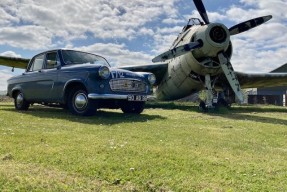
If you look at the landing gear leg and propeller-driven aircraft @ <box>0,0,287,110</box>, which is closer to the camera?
propeller-driven aircraft @ <box>0,0,287,110</box>

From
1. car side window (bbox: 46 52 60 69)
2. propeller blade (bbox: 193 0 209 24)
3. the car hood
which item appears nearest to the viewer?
the car hood

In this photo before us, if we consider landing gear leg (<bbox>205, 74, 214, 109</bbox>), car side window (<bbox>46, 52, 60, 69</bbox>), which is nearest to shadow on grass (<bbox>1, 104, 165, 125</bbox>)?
car side window (<bbox>46, 52, 60, 69</bbox>)

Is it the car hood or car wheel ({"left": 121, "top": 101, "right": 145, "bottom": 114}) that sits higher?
the car hood

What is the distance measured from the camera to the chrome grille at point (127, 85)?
873 cm

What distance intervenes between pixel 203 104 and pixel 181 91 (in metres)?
2.53

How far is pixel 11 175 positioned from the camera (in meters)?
3.18

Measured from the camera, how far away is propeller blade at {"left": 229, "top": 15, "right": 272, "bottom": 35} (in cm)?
1420

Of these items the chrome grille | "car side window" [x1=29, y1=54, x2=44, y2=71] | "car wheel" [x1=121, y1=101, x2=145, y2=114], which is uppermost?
"car side window" [x1=29, y1=54, x2=44, y2=71]

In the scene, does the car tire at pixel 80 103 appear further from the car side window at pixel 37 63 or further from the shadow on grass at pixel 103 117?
the car side window at pixel 37 63

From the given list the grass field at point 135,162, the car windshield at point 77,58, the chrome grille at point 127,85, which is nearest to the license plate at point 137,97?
the chrome grille at point 127,85

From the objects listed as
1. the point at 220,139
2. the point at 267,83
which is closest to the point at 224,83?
the point at 267,83

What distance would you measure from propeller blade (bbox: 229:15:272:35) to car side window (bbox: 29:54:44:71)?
7997 mm

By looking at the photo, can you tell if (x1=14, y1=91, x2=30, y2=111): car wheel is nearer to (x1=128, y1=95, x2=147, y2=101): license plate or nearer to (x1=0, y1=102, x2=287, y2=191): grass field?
(x1=128, y1=95, x2=147, y2=101): license plate

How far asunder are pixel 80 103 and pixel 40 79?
2063mm
